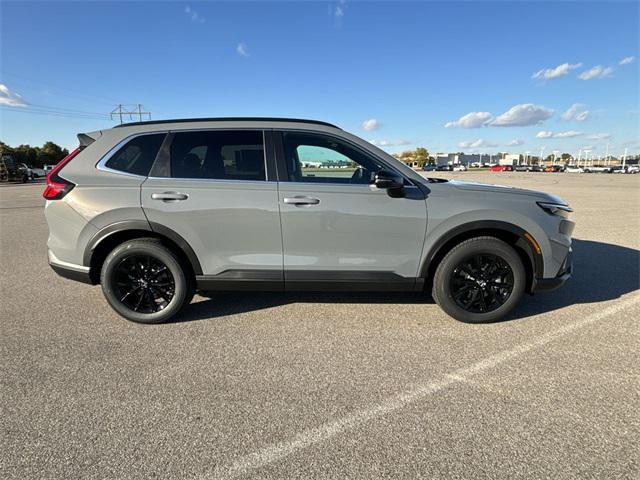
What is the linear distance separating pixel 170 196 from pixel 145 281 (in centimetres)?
90

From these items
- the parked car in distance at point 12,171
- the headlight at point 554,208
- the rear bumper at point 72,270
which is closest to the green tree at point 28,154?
the parked car in distance at point 12,171

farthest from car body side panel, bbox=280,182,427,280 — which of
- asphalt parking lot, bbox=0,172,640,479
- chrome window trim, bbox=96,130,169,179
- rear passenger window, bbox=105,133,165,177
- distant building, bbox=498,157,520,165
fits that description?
distant building, bbox=498,157,520,165

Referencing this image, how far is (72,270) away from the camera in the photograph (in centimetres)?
336

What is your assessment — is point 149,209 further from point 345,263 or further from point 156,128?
point 345,263

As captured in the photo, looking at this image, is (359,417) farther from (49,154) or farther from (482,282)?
(49,154)

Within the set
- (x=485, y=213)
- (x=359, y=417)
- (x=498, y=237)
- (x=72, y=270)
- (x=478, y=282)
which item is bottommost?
(x=359, y=417)

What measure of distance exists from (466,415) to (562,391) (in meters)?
0.79

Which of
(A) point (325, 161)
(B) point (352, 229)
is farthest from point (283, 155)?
(B) point (352, 229)

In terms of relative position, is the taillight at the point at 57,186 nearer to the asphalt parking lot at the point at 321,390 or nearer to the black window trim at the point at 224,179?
the black window trim at the point at 224,179

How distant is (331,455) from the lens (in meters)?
Answer: 1.87

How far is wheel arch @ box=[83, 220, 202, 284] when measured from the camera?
10.6ft

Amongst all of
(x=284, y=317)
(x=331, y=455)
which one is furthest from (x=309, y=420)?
(x=284, y=317)

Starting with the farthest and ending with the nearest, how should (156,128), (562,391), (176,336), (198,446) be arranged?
(156,128) < (176,336) < (562,391) < (198,446)

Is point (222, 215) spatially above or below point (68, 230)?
above
